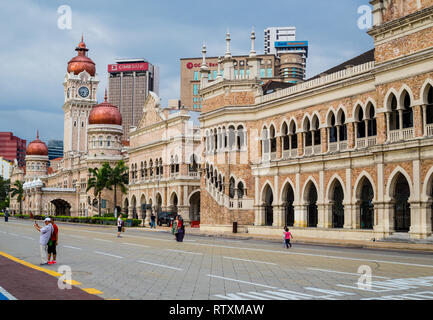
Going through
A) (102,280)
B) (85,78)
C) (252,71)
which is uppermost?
(85,78)

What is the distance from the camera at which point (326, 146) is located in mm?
37438

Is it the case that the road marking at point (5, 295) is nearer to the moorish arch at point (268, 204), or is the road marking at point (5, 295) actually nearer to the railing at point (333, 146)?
the railing at point (333, 146)

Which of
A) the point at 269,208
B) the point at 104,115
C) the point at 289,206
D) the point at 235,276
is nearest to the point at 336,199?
the point at 289,206

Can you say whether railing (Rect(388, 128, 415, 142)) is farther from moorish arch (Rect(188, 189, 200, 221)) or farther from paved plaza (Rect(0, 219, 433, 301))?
moorish arch (Rect(188, 189, 200, 221))

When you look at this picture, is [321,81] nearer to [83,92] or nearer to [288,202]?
[288,202]

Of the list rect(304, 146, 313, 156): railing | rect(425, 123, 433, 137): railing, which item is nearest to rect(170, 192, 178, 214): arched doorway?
rect(304, 146, 313, 156): railing

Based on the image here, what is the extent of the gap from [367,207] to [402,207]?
10.1 feet

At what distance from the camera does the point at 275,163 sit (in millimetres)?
41594

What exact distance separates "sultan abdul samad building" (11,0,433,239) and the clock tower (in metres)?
55.2

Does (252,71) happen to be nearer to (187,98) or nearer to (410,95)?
(410,95)

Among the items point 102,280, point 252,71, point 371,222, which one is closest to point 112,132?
point 252,71

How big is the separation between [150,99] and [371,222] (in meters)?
39.2

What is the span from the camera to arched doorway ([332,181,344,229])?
121 feet

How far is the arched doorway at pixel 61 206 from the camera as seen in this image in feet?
337
